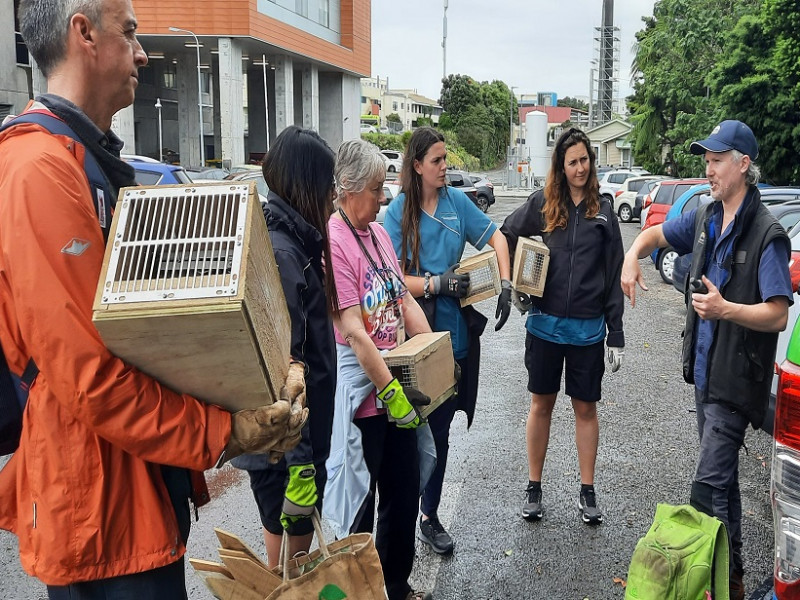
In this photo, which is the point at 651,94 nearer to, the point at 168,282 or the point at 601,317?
the point at 601,317

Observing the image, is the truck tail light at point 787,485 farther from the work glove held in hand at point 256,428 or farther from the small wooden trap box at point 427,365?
the work glove held in hand at point 256,428

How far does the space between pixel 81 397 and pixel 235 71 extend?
42.5 metres

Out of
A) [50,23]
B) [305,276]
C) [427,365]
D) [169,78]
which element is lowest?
[427,365]

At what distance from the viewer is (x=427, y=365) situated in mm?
3365

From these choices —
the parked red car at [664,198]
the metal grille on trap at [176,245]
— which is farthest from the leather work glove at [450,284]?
the parked red car at [664,198]

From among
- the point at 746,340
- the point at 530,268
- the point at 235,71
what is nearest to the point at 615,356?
the point at 530,268

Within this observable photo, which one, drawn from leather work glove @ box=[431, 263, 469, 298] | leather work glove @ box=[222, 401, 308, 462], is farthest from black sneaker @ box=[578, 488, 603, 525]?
leather work glove @ box=[222, 401, 308, 462]

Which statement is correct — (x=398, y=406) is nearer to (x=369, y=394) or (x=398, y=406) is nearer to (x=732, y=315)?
(x=369, y=394)

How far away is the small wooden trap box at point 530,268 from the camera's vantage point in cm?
438

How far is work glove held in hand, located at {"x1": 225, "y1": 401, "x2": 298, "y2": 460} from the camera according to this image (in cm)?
179

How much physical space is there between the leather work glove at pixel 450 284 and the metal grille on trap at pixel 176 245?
2.31 m

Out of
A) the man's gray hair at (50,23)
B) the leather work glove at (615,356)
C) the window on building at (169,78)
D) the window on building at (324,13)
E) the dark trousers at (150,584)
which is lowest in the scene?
the leather work glove at (615,356)

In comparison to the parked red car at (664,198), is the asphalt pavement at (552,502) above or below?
below

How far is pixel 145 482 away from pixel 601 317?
3197 millimetres
